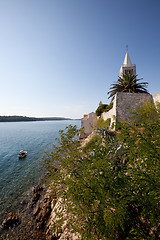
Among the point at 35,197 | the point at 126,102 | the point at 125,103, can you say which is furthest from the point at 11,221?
the point at 126,102

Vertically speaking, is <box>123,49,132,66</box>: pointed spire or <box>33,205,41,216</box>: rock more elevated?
<box>123,49,132,66</box>: pointed spire

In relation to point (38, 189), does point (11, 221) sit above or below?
below

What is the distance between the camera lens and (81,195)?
90.5 inches

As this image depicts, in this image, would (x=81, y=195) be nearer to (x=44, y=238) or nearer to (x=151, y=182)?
(x=151, y=182)

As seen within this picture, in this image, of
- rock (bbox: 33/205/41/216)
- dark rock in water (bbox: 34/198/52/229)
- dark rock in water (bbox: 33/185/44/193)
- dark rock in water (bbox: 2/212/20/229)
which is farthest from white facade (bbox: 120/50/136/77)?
dark rock in water (bbox: 2/212/20/229)

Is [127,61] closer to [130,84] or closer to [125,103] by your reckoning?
[130,84]

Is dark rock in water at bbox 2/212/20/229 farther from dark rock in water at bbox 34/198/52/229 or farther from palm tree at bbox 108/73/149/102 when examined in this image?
palm tree at bbox 108/73/149/102

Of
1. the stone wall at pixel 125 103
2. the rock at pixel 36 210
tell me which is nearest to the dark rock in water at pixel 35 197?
the rock at pixel 36 210

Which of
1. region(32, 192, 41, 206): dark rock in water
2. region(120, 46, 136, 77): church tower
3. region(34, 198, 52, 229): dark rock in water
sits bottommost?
region(32, 192, 41, 206): dark rock in water

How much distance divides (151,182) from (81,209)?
1.63 metres

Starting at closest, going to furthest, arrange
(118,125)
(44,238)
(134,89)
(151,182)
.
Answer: (151,182) < (118,125) < (44,238) < (134,89)

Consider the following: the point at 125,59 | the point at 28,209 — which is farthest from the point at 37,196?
the point at 125,59

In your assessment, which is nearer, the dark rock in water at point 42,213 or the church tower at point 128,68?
the dark rock in water at point 42,213

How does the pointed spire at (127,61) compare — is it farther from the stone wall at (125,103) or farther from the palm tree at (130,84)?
the stone wall at (125,103)
